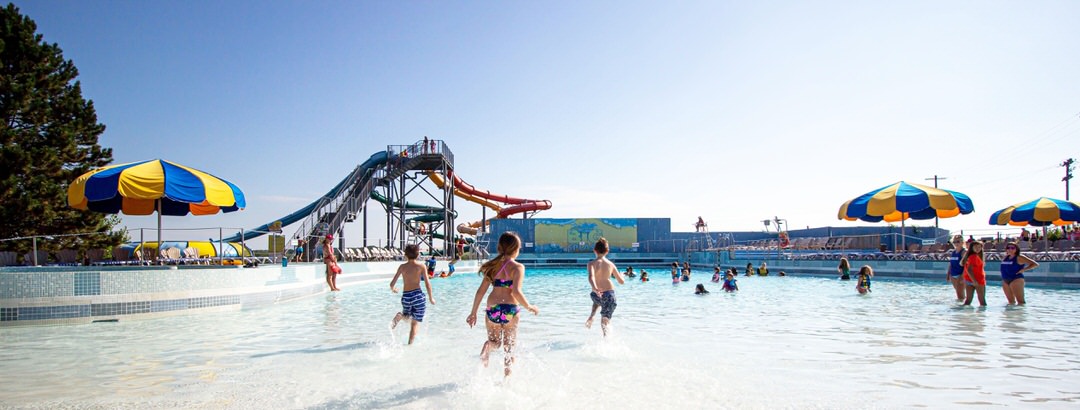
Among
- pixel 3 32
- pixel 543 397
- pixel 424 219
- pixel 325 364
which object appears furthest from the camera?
pixel 424 219

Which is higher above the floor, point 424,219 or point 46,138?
point 46,138

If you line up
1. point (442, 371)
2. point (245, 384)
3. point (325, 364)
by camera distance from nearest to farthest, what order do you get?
point (245, 384)
point (442, 371)
point (325, 364)

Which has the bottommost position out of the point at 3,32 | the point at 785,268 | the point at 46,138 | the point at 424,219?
the point at 785,268

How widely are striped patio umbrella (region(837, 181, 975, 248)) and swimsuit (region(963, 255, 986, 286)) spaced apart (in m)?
8.32

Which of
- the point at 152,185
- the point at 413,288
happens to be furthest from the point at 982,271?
the point at 152,185

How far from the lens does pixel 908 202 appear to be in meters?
20.4

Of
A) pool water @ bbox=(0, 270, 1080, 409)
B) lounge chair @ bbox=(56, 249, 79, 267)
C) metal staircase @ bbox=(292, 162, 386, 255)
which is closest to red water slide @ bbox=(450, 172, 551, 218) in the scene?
metal staircase @ bbox=(292, 162, 386, 255)

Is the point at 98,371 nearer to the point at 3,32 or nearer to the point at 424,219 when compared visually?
the point at 3,32

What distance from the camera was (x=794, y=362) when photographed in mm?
6758

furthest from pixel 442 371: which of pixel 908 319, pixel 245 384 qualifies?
pixel 908 319

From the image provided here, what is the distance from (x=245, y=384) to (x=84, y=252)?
79.1 ft

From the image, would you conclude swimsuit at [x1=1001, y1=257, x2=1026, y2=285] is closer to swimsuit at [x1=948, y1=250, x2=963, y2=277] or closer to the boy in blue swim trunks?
swimsuit at [x1=948, y1=250, x2=963, y2=277]

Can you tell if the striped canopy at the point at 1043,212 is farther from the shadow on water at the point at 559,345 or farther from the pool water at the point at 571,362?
the shadow on water at the point at 559,345

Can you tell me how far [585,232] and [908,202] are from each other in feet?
104
